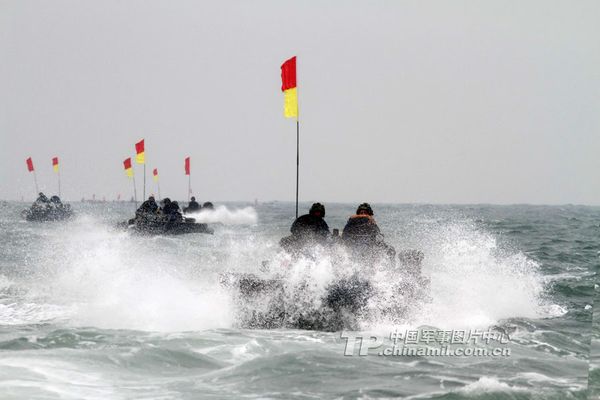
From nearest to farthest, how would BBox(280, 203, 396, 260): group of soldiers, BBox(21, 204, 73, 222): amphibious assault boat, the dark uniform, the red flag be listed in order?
BBox(280, 203, 396, 260): group of soldiers, the red flag, the dark uniform, BBox(21, 204, 73, 222): amphibious assault boat

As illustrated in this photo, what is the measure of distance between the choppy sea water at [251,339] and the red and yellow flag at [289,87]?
3.96 m

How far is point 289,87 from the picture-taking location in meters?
15.5

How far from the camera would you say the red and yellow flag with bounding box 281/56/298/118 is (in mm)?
15414

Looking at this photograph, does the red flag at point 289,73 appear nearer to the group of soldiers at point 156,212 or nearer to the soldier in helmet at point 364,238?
the soldier in helmet at point 364,238

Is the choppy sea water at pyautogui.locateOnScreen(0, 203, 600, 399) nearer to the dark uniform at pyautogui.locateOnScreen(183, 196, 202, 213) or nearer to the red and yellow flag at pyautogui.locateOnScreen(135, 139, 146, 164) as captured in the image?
→ the red and yellow flag at pyautogui.locateOnScreen(135, 139, 146, 164)

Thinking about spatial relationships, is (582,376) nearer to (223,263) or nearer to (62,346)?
(62,346)

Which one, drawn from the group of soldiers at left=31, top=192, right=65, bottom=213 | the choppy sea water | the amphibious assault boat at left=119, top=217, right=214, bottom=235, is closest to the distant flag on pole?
the group of soldiers at left=31, top=192, right=65, bottom=213

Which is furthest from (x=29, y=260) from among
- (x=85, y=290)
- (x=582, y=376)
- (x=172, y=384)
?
(x=582, y=376)

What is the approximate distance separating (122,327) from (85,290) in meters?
5.03

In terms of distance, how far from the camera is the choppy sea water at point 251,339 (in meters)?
6.99

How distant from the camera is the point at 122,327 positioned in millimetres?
11094

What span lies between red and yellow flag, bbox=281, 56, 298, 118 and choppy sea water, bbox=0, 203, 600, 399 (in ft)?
13.0

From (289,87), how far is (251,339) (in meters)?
6.88

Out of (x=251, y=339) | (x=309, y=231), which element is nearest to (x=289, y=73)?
(x=309, y=231)
